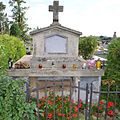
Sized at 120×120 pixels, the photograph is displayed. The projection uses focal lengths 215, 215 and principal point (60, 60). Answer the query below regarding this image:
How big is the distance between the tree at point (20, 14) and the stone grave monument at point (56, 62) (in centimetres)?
1916

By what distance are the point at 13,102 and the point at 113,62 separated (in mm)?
5394

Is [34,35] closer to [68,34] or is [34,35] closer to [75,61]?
[68,34]

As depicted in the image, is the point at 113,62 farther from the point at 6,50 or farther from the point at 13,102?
the point at 13,102

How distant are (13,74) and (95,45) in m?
10.2

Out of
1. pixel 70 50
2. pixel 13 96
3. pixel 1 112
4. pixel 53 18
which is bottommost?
pixel 1 112

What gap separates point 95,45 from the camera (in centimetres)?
1634

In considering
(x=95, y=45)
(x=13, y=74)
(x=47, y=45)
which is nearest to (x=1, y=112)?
(x=13, y=74)

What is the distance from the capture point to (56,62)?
7551 mm

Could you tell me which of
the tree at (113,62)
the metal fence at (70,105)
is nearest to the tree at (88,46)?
the tree at (113,62)

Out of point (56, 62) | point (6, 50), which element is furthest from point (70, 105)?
point (6, 50)

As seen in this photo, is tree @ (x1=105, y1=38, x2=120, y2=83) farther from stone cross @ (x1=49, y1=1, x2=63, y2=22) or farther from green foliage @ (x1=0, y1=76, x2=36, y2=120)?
green foliage @ (x1=0, y1=76, x2=36, y2=120)

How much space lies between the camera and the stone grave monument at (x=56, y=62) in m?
7.31

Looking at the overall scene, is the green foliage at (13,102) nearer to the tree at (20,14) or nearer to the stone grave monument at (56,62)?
the stone grave monument at (56,62)

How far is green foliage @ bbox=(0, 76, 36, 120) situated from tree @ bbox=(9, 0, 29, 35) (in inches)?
901
